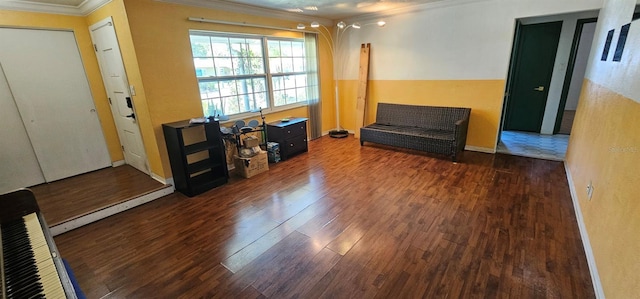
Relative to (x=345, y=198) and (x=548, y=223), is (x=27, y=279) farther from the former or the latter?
(x=548, y=223)

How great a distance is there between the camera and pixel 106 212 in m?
2.73

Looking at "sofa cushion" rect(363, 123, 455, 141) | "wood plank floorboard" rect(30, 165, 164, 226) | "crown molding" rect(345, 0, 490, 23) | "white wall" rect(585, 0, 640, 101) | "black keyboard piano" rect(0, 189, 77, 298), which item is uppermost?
"crown molding" rect(345, 0, 490, 23)

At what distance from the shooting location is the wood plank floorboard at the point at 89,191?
8.86 feet

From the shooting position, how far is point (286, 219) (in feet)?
8.44

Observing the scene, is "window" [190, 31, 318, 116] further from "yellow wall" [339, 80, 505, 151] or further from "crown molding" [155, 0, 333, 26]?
"yellow wall" [339, 80, 505, 151]

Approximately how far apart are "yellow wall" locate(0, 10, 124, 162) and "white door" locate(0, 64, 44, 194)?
23.5 inches

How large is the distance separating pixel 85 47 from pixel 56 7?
48cm

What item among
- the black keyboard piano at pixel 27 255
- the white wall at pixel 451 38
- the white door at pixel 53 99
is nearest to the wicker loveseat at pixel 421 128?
the white wall at pixel 451 38

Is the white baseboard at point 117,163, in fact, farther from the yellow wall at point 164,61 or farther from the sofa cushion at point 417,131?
the sofa cushion at point 417,131

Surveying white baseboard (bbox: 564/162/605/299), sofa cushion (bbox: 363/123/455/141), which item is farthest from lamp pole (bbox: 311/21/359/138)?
white baseboard (bbox: 564/162/605/299)

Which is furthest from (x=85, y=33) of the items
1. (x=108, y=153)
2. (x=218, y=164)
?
(x=218, y=164)

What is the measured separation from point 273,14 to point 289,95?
1.34 m

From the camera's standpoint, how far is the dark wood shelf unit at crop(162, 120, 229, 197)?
3.04 meters

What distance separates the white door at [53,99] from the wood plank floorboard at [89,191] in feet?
0.91
